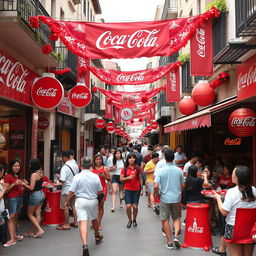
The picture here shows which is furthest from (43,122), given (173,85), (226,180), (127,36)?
(173,85)

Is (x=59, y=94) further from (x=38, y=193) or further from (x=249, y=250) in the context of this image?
(x=249, y=250)

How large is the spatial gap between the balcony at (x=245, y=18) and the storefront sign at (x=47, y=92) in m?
5.12

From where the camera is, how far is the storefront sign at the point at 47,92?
905cm

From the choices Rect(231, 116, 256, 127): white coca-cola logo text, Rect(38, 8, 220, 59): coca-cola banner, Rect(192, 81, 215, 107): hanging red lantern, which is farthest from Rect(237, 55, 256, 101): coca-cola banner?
Rect(192, 81, 215, 107): hanging red lantern

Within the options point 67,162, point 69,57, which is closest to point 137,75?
point 69,57

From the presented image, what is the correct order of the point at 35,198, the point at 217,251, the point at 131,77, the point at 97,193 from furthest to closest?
the point at 131,77 → the point at 35,198 → the point at 97,193 → the point at 217,251

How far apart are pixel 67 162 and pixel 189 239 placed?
3652 millimetres

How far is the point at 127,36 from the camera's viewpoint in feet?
24.4

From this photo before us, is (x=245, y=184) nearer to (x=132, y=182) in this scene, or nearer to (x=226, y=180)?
(x=132, y=182)

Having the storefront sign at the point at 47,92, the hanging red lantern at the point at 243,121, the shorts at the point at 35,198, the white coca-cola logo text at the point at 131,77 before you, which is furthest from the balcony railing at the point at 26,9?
the hanging red lantern at the point at 243,121

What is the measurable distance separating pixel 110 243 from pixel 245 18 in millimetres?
5721

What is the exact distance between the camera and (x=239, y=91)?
768 cm

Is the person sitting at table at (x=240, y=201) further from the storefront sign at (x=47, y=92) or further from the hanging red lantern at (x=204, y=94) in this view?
the hanging red lantern at (x=204, y=94)

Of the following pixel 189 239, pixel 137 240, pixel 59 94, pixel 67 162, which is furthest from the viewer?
pixel 59 94
